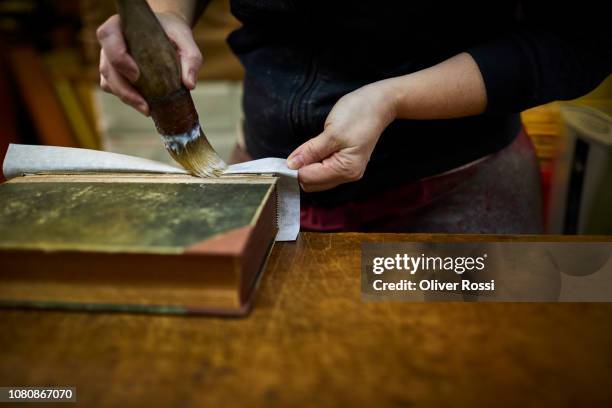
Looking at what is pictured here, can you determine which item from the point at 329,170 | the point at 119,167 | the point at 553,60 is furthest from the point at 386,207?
the point at 119,167

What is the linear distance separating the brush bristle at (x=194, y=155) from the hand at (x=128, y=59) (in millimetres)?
66

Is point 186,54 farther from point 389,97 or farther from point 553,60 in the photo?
point 553,60

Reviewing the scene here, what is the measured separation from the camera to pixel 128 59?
2.47 ft

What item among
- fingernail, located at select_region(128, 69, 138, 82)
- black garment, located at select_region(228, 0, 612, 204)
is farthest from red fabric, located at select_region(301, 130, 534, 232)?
fingernail, located at select_region(128, 69, 138, 82)

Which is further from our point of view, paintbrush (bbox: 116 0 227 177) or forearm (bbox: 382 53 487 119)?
forearm (bbox: 382 53 487 119)

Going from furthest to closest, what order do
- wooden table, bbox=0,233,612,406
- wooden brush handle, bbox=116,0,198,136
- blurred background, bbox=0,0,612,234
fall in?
1. blurred background, bbox=0,0,612,234
2. wooden brush handle, bbox=116,0,198,136
3. wooden table, bbox=0,233,612,406

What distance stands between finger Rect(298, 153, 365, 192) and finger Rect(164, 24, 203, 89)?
0.22 metres

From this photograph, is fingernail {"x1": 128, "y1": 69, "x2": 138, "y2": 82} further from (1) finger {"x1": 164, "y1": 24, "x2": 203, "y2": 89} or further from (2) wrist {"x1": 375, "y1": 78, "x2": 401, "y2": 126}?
(2) wrist {"x1": 375, "y1": 78, "x2": 401, "y2": 126}

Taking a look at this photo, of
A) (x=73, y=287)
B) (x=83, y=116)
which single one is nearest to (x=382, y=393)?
(x=73, y=287)

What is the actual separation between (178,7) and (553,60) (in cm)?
68

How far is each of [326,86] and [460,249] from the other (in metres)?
0.38

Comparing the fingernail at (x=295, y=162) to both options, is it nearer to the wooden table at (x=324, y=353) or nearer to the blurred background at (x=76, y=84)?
the wooden table at (x=324, y=353)

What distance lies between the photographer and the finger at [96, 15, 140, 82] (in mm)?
749

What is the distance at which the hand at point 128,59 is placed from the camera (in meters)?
0.75
